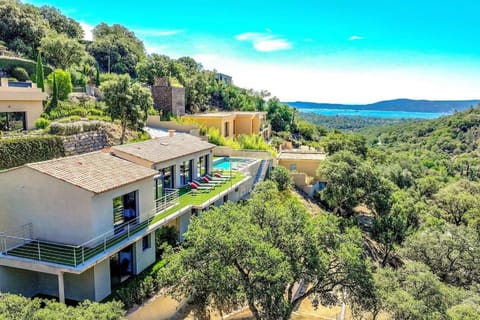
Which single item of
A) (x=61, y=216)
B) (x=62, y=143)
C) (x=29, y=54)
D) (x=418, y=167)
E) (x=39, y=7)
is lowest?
(x=418, y=167)

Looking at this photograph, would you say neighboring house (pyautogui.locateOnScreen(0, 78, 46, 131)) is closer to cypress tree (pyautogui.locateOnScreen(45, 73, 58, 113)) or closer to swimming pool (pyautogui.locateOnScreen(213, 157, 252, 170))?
cypress tree (pyautogui.locateOnScreen(45, 73, 58, 113))

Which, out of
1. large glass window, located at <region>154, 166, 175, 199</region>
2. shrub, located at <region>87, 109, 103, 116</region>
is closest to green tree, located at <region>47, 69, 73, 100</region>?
shrub, located at <region>87, 109, 103, 116</region>

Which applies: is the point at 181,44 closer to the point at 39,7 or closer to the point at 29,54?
the point at 29,54

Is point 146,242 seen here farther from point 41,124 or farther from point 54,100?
point 54,100

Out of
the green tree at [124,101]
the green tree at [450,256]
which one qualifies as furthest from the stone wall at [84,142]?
the green tree at [450,256]

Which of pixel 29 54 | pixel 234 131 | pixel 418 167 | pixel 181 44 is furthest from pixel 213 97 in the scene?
pixel 418 167

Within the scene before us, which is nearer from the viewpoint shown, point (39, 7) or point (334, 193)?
point (334, 193)
